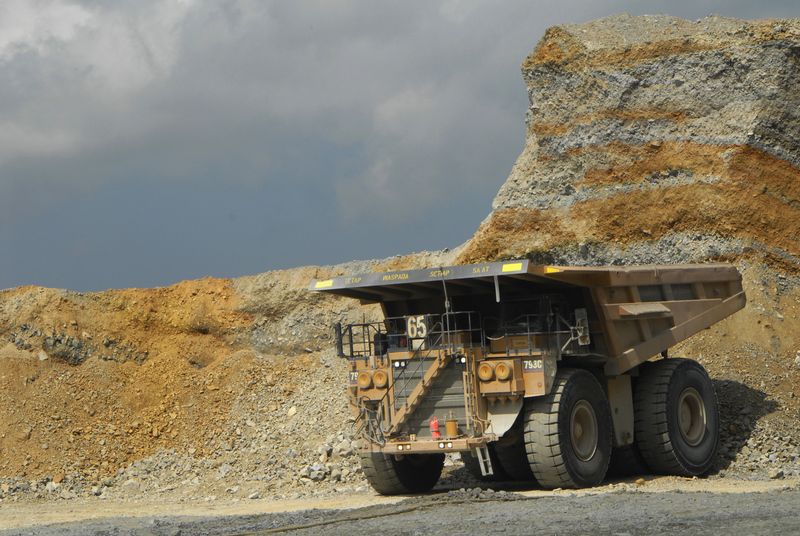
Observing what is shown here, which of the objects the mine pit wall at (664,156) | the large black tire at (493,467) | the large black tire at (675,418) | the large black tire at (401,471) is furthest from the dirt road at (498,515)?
the mine pit wall at (664,156)

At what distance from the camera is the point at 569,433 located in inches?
556

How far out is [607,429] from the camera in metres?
15.0

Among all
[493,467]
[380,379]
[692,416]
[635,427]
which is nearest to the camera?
[380,379]

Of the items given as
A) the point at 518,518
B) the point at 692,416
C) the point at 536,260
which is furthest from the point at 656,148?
the point at 518,518

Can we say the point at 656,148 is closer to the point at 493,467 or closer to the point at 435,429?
the point at 493,467

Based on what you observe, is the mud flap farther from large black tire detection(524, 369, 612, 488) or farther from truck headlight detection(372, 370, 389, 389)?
truck headlight detection(372, 370, 389, 389)

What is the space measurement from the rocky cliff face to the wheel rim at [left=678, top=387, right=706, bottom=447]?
6749 millimetres

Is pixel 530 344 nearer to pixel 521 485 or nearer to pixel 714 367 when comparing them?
pixel 521 485

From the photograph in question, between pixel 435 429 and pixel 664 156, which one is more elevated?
pixel 664 156

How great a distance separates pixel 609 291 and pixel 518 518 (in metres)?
4.85

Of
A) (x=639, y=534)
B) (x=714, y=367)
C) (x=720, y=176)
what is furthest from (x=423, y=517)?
(x=720, y=176)

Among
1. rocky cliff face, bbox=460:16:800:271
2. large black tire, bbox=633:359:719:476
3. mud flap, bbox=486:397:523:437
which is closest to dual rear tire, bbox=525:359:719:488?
large black tire, bbox=633:359:719:476

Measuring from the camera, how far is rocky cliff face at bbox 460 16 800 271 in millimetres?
22922

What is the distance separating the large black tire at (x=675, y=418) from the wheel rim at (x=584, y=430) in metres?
1.51
